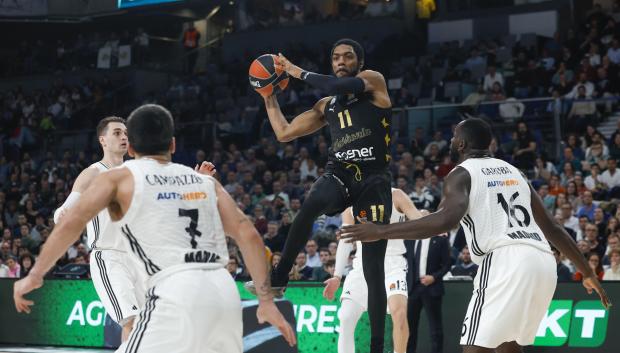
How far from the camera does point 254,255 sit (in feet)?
15.9

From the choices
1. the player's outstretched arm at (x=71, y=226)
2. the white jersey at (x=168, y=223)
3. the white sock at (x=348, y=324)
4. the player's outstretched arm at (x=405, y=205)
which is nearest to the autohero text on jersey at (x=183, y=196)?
the white jersey at (x=168, y=223)

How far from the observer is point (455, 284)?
11.9 m

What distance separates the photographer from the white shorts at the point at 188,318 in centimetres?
450

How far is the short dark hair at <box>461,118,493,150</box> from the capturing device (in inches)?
256

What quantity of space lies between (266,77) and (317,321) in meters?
5.44

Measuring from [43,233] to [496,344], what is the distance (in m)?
14.5

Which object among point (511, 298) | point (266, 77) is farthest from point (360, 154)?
point (511, 298)

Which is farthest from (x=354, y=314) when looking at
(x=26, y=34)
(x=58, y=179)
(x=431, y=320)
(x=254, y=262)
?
(x=26, y=34)

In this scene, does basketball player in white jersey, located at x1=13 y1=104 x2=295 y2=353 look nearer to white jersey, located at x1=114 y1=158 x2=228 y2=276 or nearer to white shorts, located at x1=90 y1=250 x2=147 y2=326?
white jersey, located at x1=114 y1=158 x2=228 y2=276

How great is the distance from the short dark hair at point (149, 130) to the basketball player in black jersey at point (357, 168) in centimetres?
264

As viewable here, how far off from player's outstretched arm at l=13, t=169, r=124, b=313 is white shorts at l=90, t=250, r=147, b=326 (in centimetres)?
317

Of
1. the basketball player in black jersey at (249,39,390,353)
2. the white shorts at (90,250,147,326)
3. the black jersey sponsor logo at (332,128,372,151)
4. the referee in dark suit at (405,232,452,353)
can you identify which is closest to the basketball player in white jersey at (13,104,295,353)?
the basketball player in black jersey at (249,39,390,353)

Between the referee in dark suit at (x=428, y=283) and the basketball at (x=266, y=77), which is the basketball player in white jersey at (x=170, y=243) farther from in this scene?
the referee in dark suit at (x=428, y=283)

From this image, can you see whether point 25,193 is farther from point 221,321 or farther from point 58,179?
point 221,321
